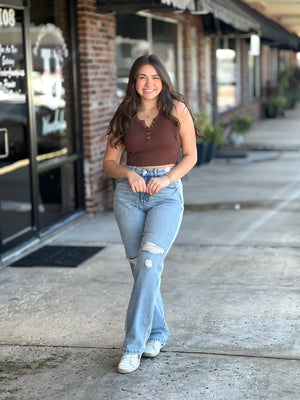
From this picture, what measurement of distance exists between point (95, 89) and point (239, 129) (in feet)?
24.4

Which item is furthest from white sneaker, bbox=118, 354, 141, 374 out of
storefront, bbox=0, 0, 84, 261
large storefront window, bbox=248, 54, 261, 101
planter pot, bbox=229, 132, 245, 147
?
large storefront window, bbox=248, 54, 261, 101

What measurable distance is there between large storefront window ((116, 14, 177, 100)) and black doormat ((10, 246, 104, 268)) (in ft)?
11.9

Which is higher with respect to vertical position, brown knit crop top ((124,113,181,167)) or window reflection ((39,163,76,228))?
brown knit crop top ((124,113,181,167))

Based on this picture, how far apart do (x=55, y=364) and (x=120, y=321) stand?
2.63 feet

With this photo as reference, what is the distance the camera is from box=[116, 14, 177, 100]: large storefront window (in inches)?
406

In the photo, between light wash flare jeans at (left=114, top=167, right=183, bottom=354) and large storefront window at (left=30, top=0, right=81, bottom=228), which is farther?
large storefront window at (left=30, top=0, right=81, bottom=228)

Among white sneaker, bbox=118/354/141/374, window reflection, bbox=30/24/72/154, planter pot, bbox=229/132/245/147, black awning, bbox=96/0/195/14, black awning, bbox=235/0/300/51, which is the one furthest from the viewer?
black awning, bbox=235/0/300/51

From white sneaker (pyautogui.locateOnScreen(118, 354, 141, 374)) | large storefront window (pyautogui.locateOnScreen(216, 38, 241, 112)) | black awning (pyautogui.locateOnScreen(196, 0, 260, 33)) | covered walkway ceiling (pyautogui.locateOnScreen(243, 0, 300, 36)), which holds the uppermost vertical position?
covered walkway ceiling (pyautogui.locateOnScreen(243, 0, 300, 36))

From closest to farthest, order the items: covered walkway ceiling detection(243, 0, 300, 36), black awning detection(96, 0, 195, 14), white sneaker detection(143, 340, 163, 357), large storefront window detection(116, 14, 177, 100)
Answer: white sneaker detection(143, 340, 163, 357) < black awning detection(96, 0, 195, 14) < large storefront window detection(116, 14, 177, 100) < covered walkway ceiling detection(243, 0, 300, 36)

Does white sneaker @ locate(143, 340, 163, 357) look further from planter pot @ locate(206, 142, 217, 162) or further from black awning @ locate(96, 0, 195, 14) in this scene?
planter pot @ locate(206, 142, 217, 162)

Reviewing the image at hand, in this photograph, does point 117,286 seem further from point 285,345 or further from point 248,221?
point 248,221

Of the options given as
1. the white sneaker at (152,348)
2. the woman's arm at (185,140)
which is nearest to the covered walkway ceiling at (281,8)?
the woman's arm at (185,140)

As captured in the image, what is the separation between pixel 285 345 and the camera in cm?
453

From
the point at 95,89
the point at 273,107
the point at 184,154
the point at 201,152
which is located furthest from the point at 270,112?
the point at 184,154
